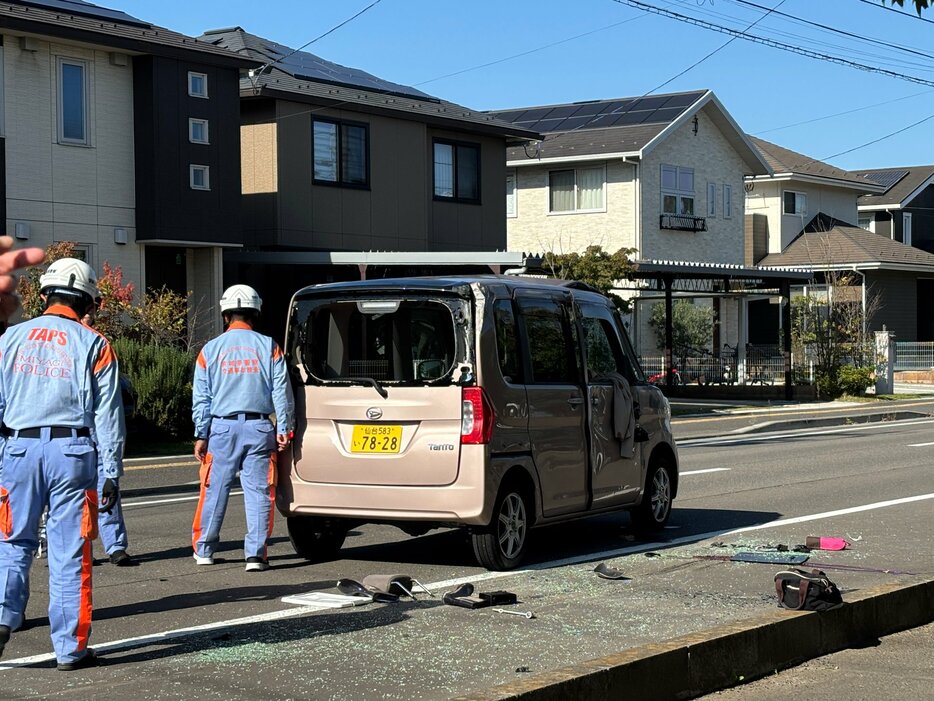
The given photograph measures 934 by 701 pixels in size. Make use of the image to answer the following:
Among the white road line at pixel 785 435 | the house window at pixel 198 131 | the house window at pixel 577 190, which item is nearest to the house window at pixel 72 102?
the house window at pixel 198 131

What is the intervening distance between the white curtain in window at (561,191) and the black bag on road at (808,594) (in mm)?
36594

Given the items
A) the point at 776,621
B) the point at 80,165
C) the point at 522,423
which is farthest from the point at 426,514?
the point at 80,165

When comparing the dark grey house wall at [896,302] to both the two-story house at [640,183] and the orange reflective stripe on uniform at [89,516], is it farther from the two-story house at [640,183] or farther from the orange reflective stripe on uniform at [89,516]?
the orange reflective stripe on uniform at [89,516]

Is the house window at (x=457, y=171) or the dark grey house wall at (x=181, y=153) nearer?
the dark grey house wall at (x=181, y=153)

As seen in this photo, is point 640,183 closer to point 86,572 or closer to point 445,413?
point 445,413

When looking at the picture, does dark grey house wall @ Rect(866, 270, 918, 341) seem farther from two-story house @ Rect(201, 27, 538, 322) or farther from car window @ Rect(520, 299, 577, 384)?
car window @ Rect(520, 299, 577, 384)

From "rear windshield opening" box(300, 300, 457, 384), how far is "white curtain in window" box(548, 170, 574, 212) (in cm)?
3424

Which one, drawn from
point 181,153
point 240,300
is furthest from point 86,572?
point 181,153

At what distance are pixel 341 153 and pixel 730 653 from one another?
81.6 ft

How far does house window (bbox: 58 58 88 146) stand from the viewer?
24.7 m

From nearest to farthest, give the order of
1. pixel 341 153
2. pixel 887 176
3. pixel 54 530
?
pixel 54 530, pixel 341 153, pixel 887 176

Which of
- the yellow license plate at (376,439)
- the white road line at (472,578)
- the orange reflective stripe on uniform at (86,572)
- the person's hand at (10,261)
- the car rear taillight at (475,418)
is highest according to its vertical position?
the person's hand at (10,261)

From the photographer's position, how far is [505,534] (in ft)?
31.6

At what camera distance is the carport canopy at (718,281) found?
33666 mm
